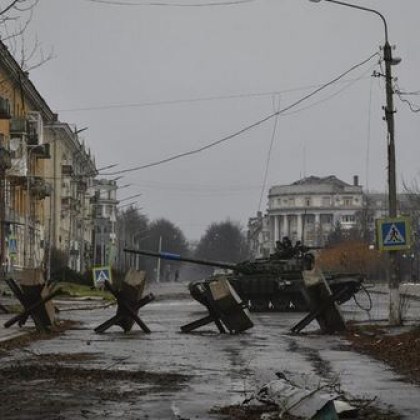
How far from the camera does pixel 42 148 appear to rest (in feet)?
218

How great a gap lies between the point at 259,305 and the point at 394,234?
1428 cm

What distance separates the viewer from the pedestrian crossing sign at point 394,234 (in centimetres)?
2112

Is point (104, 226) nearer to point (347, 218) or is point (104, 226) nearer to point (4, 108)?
point (347, 218)

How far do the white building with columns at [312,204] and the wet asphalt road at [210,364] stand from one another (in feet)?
430

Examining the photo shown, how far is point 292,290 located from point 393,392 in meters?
24.2

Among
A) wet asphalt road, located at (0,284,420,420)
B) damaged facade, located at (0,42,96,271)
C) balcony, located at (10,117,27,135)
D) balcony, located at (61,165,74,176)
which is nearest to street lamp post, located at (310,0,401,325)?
wet asphalt road, located at (0,284,420,420)

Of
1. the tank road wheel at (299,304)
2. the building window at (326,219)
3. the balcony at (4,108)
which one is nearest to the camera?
the tank road wheel at (299,304)

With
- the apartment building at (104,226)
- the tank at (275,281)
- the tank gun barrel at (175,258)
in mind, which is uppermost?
the apartment building at (104,226)

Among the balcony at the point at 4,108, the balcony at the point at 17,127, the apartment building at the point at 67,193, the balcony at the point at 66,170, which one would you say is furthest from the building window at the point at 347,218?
the balcony at the point at 4,108

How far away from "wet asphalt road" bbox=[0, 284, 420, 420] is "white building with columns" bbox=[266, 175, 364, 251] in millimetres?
131050

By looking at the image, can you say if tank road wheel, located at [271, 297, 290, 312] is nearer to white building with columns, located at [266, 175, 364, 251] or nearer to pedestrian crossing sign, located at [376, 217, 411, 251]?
pedestrian crossing sign, located at [376, 217, 411, 251]

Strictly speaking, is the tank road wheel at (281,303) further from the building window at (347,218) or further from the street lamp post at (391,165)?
the building window at (347,218)

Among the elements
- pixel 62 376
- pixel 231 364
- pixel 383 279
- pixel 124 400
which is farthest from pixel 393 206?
pixel 383 279

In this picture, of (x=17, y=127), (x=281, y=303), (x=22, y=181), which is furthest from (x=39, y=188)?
(x=281, y=303)
